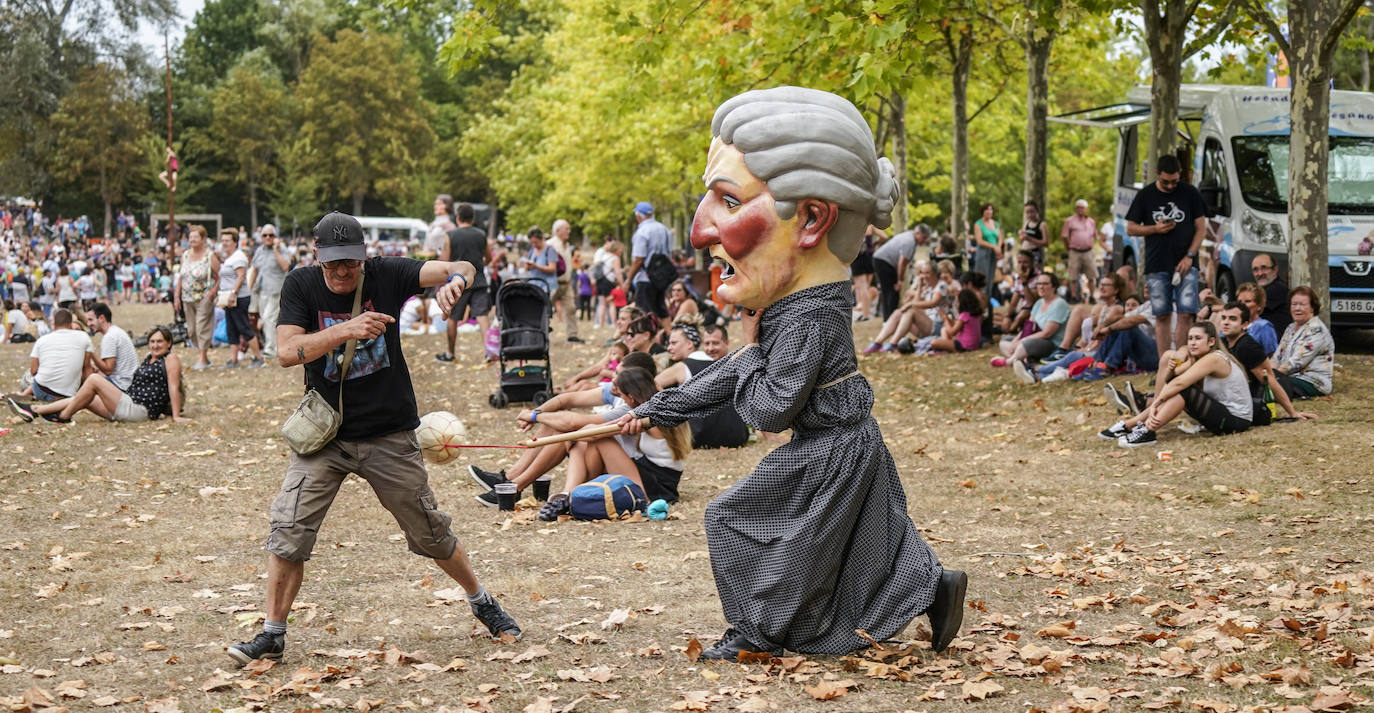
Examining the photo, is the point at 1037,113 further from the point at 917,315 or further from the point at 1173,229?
the point at 1173,229

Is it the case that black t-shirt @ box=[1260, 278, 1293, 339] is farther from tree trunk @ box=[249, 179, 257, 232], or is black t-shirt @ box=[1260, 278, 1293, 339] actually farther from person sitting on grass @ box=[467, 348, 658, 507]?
tree trunk @ box=[249, 179, 257, 232]

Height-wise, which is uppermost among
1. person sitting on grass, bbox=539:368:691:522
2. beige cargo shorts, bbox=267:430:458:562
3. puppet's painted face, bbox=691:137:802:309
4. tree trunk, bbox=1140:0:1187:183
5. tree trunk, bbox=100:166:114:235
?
tree trunk, bbox=100:166:114:235

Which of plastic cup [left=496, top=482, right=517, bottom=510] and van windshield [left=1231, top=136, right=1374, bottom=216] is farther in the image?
van windshield [left=1231, top=136, right=1374, bottom=216]

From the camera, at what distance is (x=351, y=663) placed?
6.19 meters

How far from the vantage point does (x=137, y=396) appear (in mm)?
14445

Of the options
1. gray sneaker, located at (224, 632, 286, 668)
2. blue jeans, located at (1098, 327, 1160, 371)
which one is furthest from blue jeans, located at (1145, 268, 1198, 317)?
gray sneaker, located at (224, 632, 286, 668)

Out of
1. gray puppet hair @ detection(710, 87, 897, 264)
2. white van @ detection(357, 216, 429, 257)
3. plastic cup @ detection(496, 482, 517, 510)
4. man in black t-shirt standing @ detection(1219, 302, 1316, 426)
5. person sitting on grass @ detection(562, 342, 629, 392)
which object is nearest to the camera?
gray puppet hair @ detection(710, 87, 897, 264)

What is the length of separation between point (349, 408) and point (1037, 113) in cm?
1595

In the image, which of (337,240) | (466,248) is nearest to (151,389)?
(466,248)

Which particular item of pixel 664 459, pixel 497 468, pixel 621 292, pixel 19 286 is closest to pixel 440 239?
pixel 621 292

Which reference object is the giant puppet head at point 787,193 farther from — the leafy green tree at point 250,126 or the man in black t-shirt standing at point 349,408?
the leafy green tree at point 250,126

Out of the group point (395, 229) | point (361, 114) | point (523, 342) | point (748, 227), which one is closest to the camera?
point (748, 227)

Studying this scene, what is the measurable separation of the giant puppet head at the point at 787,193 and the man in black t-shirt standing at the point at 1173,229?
8.06 meters

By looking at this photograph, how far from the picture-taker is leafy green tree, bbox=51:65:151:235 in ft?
198
